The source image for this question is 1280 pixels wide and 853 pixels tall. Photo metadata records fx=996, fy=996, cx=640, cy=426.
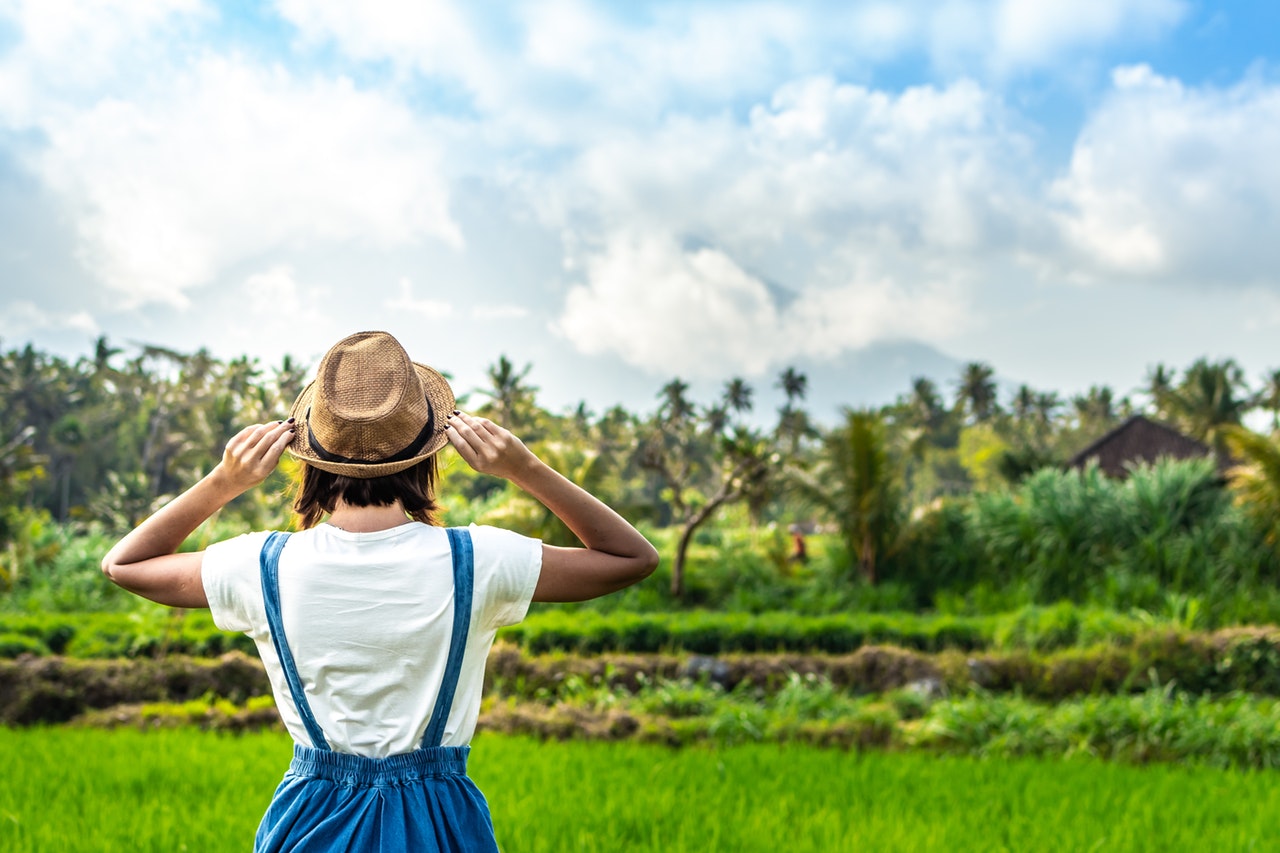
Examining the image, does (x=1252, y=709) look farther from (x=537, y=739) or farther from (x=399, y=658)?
(x=399, y=658)

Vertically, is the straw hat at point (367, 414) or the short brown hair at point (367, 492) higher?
the straw hat at point (367, 414)

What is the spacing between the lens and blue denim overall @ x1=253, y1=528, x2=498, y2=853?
5.18 feet

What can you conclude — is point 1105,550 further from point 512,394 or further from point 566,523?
point 512,394

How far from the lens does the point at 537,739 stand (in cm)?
606

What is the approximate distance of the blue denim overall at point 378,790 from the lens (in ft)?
5.18

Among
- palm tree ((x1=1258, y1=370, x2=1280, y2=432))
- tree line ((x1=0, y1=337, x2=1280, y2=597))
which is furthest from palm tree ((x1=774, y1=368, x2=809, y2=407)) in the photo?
palm tree ((x1=1258, y1=370, x2=1280, y2=432))

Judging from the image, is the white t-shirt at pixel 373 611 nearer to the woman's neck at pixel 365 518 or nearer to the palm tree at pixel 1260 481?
the woman's neck at pixel 365 518

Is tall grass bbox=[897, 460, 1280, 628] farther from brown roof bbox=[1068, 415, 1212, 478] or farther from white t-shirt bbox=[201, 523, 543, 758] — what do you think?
brown roof bbox=[1068, 415, 1212, 478]

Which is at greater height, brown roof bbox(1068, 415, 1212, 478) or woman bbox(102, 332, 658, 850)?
brown roof bbox(1068, 415, 1212, 478)

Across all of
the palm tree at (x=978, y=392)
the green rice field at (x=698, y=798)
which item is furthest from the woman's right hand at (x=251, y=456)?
the palm tree at (x=978, y=392)

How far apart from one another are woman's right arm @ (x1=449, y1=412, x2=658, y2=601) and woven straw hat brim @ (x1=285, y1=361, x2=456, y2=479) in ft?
0.22

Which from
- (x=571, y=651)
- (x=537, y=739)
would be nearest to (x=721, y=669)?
(x=571, y=651)

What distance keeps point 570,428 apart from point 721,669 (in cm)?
5175

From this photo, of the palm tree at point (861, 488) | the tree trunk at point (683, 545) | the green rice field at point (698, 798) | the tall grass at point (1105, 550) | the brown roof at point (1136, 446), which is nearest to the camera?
the green rice field at point (698, 798)
